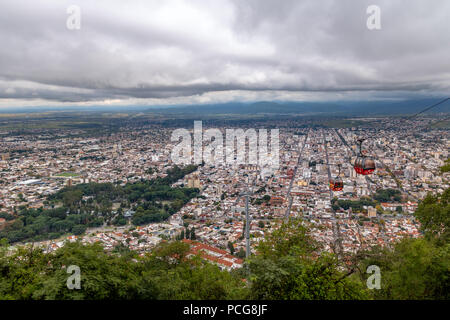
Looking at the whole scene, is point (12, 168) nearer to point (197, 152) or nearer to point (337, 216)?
point (197, 152)

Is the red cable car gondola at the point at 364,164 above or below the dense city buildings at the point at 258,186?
above

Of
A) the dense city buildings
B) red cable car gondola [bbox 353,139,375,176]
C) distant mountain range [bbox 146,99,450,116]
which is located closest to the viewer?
red cable car gondola [bbox 353,139,375,176]

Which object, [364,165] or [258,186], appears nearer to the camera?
[364,165]

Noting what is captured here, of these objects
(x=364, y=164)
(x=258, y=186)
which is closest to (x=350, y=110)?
(x=258, y=186)

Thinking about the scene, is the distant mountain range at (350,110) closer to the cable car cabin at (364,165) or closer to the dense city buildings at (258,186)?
the dense city buildings at (258,186)

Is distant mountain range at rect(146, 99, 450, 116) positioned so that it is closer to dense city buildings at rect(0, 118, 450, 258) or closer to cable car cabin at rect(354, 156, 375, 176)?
dense city buildings at rect(0, 118, 450, 258)

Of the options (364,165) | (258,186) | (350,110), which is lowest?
(258,186)

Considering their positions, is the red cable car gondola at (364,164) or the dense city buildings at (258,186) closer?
the red cable car gondola at (364,164)

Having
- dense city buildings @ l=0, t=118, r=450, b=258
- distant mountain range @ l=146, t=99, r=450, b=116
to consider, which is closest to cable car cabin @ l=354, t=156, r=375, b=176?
dense city buildings @ l=0, t=118, r=450, b=258

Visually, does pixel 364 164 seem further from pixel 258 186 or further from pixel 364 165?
pixel 258 186

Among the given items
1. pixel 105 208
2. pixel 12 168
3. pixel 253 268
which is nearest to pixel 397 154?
pixel 105 208

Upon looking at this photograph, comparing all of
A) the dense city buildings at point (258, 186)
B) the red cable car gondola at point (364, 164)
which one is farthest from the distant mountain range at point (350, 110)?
the red cable car gondola at point (364, 164)
